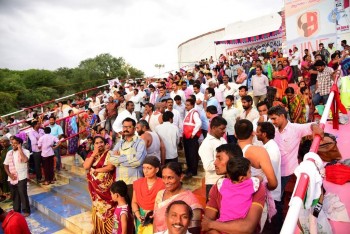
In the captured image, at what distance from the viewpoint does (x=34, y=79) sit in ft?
157

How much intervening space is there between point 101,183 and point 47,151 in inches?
162

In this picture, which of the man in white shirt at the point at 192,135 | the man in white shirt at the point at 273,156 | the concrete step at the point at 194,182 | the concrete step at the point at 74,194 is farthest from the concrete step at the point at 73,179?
the man in white shirt at the point at 273,156

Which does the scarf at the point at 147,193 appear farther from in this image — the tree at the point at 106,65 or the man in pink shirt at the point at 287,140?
the tree at the point at 106,65

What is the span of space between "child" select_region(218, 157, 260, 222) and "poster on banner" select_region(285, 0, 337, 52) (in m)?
11.6

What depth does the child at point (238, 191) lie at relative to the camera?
7.36 feet

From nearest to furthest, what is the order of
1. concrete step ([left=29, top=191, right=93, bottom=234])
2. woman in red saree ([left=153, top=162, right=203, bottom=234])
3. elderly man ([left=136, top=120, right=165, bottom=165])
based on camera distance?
woman in red saree ([left=153, top=162, right=203, bottom=234]) < elderly man ([left=136, top=120, right=165, bottom=165]) < concrete step ([left=29, top=191, right=93, bottom=234])

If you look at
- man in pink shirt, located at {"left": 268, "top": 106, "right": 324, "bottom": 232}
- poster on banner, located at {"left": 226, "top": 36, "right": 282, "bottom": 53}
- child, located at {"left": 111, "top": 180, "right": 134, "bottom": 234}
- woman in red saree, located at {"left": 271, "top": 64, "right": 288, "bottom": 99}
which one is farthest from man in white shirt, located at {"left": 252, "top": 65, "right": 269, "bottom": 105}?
poster on banner, located at {"left": 226, "top": 36, "right": 282, "bottom": 53}

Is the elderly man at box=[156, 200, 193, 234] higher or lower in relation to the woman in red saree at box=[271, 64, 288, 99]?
lower

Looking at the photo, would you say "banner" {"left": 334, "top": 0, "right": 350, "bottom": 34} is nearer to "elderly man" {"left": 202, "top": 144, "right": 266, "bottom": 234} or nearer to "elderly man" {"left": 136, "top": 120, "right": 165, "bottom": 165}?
A: "elderly man" {"left": 136, "top": 120, "right": 165, "bottom": 165}

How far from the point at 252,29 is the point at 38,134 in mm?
19773

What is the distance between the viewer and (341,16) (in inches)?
448

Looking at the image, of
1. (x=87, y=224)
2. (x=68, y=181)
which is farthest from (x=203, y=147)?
(x=68, y=181)

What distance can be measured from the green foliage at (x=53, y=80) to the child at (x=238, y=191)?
21.9 metres

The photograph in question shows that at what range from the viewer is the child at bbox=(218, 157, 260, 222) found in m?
2.24
